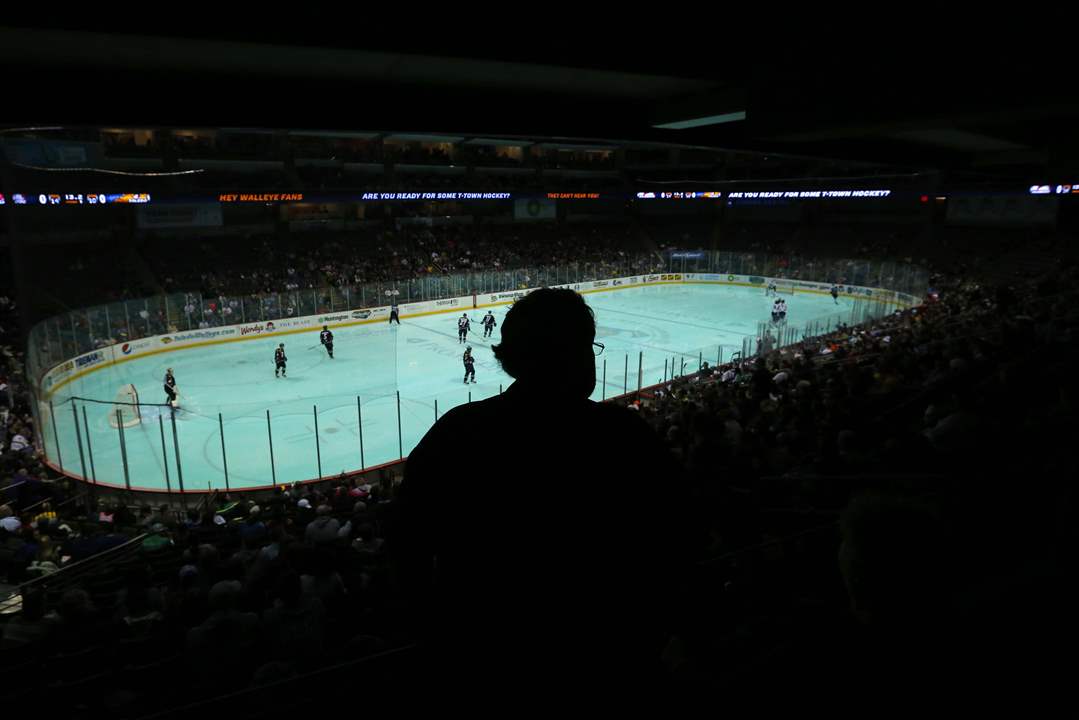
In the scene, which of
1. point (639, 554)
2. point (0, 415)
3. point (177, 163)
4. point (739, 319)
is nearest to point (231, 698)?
point (639, 554)

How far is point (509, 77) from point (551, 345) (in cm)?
333

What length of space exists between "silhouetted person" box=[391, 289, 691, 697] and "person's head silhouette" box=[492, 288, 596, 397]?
0.06ft

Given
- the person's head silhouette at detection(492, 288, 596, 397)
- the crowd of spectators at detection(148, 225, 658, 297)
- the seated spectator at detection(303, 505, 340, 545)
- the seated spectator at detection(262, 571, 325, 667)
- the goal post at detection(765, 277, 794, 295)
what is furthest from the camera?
the goal post at detection(765, 277, 794, 295)

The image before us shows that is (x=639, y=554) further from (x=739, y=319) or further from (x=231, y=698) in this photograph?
(x=739, y=319)

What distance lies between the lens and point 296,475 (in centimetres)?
1377

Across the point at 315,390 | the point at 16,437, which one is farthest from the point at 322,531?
the point at 315,390

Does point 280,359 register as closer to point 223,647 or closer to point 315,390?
point 315,390

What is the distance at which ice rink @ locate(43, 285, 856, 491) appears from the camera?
1384cm

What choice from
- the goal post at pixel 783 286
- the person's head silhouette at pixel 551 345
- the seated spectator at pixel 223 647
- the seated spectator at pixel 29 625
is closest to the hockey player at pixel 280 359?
the seated spectator at pixel 29 625

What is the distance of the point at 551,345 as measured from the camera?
1402 millimetres

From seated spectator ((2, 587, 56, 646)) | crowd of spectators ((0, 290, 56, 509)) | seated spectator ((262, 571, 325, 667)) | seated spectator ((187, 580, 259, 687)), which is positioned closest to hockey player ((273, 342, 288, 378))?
crowd of spectators ((0, 290, 56, 509))

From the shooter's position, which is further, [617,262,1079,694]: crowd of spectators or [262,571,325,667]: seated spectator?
[262,571,325,667]: seated spectator

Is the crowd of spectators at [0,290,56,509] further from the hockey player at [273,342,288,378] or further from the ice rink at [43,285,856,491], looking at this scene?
the hockey player at [273,342,288,378]

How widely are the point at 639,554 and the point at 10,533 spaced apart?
36.7 ft
